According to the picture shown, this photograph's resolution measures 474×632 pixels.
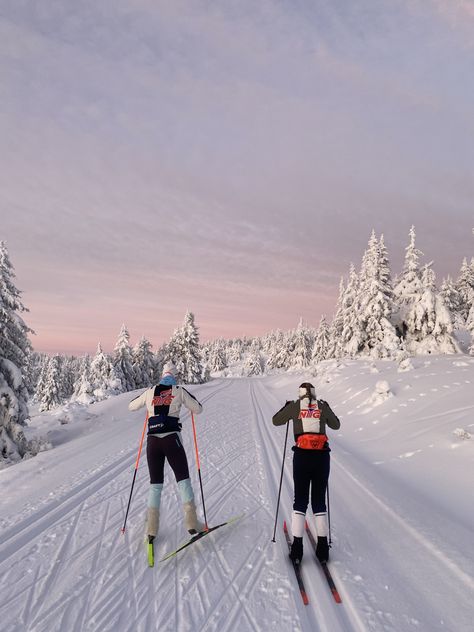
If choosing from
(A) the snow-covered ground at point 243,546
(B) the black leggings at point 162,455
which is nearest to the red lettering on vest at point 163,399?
(B) the black leggings at point 162,455

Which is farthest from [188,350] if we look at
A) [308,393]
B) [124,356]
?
[308,393]

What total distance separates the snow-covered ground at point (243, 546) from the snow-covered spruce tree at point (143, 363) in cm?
4206

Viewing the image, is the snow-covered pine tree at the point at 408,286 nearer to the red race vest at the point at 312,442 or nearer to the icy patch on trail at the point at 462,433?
the icy patch on trail at the point at 462,433

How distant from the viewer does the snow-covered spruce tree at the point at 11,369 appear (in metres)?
15.4

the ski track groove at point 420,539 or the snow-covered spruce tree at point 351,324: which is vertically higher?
the snow-covered spruce tree at point 351,324

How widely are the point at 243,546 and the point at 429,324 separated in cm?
2903

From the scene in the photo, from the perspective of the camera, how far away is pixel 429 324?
29.1 m

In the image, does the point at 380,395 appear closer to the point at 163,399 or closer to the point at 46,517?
the point at 163,399

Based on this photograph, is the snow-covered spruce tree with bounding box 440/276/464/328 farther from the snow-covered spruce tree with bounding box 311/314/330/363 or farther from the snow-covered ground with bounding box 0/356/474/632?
the snow-covered ground with bounding box 0/356/474/632

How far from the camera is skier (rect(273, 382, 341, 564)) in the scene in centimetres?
458

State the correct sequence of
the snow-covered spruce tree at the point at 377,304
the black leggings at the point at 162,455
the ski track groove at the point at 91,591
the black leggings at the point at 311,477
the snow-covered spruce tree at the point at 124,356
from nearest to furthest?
the ski track groove at the point at 91,591
the black leggings at the point at 311,477
the black leggings at the point at 162,455
the snow-covered spruce tree at the point at 377,304
the snow-covered spruce tree at the point at 124,356

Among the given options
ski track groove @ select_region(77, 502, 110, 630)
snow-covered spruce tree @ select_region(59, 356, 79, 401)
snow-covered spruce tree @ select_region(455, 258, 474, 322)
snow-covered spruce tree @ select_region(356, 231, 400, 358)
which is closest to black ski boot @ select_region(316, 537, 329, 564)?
ski track groove @ select_region(77, 502, 110, 630)

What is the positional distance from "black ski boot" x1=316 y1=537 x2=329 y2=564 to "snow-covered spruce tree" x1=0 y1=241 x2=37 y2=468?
45.9ft

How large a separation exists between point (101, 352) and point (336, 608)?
153 ft
